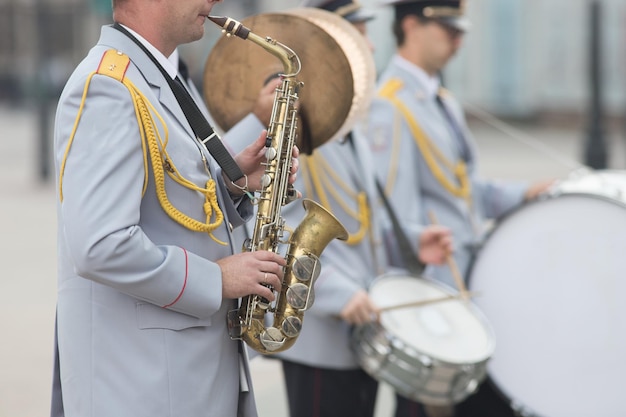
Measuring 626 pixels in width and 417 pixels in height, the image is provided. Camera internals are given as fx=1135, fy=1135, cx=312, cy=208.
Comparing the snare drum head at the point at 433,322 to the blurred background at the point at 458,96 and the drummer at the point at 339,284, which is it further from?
the blurred background at the point at 458,96

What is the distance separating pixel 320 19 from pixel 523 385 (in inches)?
59.4

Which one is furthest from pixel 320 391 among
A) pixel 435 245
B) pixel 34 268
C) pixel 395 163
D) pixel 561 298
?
pixel 34 268

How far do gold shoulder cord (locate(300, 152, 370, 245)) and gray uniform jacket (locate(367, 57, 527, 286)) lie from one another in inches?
15.0

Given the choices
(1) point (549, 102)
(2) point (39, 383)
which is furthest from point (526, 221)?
(1) point (549, 102)

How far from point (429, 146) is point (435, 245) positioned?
487mm

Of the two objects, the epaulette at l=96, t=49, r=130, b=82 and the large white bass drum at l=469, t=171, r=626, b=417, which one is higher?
the epaulette at l=96, t=49, r=130, b=82

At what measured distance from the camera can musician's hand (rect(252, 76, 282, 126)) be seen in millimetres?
3035

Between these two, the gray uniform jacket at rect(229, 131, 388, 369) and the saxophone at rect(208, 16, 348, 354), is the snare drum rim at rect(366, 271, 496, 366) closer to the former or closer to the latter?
the gray uniform jacket at rect(229, 131, 388, 369)

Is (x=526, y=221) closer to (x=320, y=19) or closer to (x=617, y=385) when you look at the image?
(x=617, y=385)

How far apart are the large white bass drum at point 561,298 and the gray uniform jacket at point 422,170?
33cm

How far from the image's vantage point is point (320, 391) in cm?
376

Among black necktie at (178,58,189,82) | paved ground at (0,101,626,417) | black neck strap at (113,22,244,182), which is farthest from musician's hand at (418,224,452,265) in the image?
black neck strap at (113,22,244,182)

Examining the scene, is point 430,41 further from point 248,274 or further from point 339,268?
point 248,274

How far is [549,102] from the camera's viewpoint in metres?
24.3
